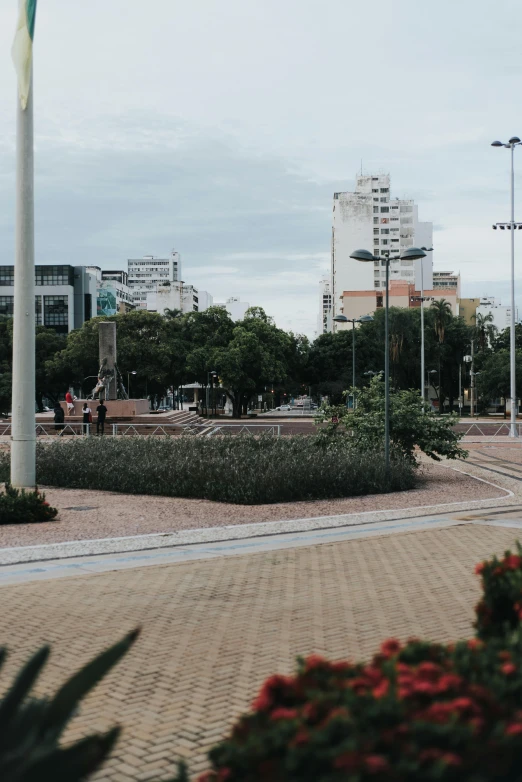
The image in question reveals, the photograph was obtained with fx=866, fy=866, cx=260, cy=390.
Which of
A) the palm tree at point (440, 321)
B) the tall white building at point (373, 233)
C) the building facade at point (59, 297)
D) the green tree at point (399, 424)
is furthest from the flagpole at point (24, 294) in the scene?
the tall white building at point (373, 233)

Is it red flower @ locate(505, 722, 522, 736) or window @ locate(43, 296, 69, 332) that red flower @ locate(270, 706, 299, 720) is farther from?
window @ locate(43, 296, 69, 332)

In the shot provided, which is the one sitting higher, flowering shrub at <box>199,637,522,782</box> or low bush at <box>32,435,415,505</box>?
flowering shrub at <box>199,637,522,782</box>

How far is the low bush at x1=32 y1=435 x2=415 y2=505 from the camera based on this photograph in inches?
679

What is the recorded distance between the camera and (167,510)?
15656mm

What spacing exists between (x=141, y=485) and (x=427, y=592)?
1050cm

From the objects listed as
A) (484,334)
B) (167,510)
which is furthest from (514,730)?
(484,334)

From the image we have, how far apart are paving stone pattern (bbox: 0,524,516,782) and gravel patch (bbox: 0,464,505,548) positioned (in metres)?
2.85

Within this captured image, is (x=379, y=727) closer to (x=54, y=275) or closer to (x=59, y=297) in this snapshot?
(x=59, y=297)

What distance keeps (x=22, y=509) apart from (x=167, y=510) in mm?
2661

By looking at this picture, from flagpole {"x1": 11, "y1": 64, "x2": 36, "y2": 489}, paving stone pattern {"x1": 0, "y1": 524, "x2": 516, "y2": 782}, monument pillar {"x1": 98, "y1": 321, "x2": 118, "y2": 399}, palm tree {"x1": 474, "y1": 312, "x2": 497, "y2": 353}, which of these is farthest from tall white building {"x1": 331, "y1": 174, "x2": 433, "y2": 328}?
paving stone pattern {"x1": 0, "y1": 524, "x2": 516, "y2": 782}

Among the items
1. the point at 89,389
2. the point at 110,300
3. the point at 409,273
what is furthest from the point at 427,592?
the point at 409,273

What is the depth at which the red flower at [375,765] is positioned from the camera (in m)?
2.17

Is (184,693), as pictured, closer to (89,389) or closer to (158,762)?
(158,762)

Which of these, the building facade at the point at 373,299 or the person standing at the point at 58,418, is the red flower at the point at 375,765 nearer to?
the person standing at the point at 58,418
